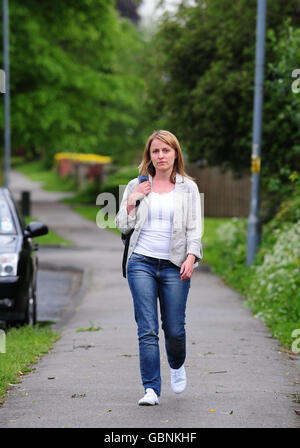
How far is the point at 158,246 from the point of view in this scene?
593 cm

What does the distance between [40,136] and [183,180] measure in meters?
26.9

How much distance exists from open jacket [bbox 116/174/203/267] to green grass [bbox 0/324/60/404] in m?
1.46

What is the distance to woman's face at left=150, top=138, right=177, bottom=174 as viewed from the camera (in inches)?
234

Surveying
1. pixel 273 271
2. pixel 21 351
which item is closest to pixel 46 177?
pixel 273 271

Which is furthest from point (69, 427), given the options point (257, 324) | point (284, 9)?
point (284, 9)

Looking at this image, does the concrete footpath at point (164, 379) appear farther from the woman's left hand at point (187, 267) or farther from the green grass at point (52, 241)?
the green grass at point (52, 241)

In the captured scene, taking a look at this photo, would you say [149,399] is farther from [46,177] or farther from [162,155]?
[46,177]

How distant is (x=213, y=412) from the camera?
5633mm

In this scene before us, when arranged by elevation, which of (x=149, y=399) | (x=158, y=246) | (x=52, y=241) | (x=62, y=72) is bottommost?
(x=52, y=241)

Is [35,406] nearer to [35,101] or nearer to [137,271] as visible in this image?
[137,271]

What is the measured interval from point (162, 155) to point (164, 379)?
186 cm

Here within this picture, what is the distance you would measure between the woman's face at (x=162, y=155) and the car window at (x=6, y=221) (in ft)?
14.9

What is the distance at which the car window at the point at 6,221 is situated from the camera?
33.7 ft

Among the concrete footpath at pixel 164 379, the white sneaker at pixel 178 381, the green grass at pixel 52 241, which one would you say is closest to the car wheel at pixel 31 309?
the concrete footpath at pixel 164 379
